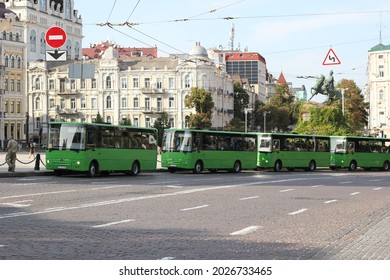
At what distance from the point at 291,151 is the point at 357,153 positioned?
321 inches

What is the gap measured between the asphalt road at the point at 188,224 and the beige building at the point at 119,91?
95.2 m

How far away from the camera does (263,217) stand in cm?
1720

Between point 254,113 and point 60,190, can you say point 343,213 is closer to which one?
point 60,190

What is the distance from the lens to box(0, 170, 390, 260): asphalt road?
11.2 metres

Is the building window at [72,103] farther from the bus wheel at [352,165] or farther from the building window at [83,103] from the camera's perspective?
the bus wheel at [352,165]

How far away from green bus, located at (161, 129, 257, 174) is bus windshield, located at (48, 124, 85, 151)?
9.22 meters

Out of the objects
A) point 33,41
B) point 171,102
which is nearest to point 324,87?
point 171,102

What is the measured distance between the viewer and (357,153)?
59.9 metres

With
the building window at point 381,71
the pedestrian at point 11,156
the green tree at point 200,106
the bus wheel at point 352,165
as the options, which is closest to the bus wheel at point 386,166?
the bus wheel at point 352,165

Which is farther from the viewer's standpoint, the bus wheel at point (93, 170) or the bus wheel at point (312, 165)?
the bus wheel at point (312, 165)

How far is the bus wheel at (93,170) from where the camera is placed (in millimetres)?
35656

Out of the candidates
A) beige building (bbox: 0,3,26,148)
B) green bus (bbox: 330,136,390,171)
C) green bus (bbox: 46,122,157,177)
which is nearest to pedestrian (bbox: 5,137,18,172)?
green bus (bbox: 46,122,157,177)

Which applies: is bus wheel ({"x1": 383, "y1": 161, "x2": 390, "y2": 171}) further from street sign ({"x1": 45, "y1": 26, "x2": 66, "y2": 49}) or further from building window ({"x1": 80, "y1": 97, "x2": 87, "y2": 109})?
building window ({"x1": 80, "y1": 97, "x2": 87, "y2": 109})

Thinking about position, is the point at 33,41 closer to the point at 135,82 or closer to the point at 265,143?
the point at 135,82
